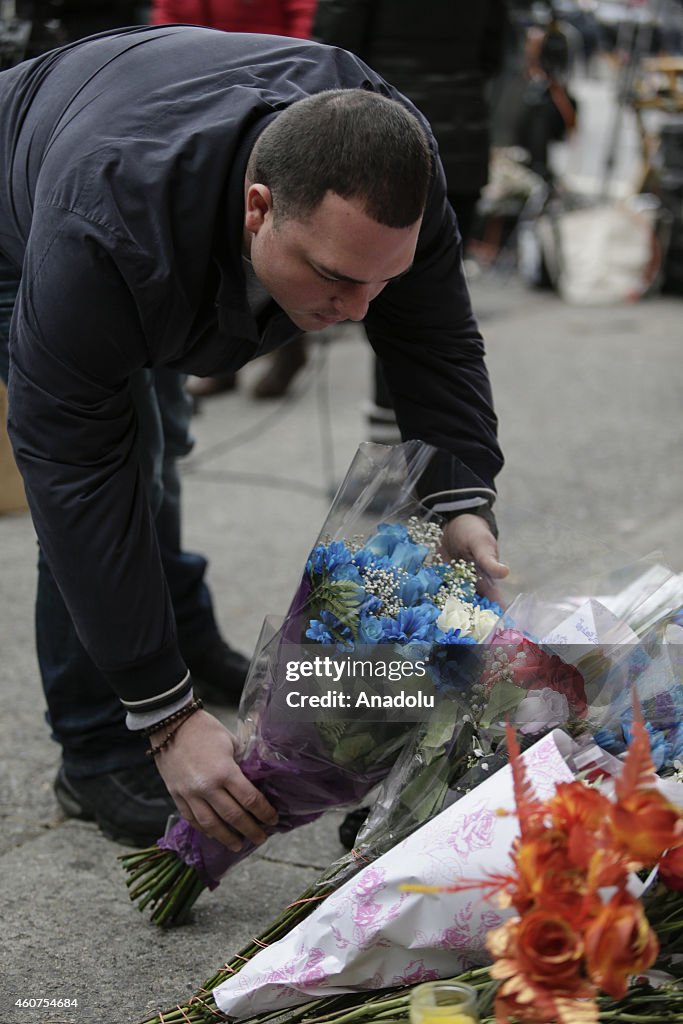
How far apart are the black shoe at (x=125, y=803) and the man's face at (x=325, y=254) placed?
1.07 m

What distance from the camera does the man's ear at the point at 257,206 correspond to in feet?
5.56

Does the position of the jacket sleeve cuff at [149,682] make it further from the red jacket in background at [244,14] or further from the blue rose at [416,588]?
the red jacket in background at [244,14]

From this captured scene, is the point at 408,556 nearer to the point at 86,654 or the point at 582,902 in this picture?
the point at 582,902

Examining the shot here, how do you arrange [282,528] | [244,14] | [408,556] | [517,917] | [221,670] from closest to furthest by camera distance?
[517,917] < [408,556] < [221,670] < [244,14] < [282,528]

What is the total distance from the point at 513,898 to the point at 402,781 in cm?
53

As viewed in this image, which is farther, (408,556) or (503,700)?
(408,556)

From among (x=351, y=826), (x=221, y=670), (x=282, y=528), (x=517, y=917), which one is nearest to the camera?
(x=517, y=917)

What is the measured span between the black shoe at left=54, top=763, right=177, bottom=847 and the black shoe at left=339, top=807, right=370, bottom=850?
0.32m

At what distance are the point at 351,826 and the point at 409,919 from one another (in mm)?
795

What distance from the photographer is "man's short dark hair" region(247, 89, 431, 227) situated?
5.31 ft

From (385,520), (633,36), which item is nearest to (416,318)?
(385,520)

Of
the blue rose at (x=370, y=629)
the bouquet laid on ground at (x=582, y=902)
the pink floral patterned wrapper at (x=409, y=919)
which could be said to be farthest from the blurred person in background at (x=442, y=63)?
the bouquet laid on ground at (x=582, y=902)

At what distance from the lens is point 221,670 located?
2.87m

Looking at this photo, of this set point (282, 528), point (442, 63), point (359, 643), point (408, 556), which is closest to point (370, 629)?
point (359, 643)
